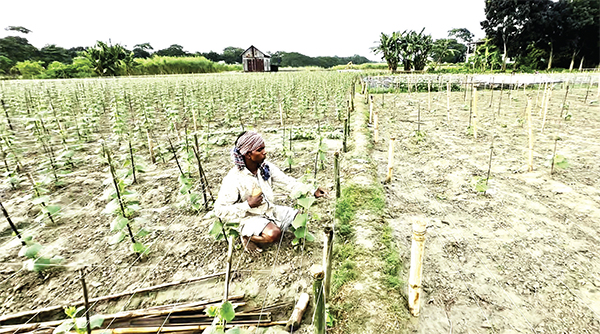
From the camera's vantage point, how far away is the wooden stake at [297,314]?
217cm

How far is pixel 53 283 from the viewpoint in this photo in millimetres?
2701

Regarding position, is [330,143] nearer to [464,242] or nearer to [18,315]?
[464,242]

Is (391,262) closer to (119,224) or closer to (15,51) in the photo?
(119,224)

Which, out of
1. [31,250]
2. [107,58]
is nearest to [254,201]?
[31,250]

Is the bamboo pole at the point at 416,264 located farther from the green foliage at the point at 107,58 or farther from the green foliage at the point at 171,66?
the green foliage at the point at 171,66

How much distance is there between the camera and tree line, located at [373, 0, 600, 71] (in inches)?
1044

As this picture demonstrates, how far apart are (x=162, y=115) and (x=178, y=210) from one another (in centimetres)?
788

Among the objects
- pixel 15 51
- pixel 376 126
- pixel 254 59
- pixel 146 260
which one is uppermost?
pixel 15 51

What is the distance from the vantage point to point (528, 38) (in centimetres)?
2742

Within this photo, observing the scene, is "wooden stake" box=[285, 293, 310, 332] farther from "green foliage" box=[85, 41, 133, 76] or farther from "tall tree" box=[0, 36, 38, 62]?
"tall tree" box=[0, 36, 38, 62]

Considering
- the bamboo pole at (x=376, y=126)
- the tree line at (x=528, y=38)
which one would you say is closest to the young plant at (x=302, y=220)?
the bamboo pole at (x=376, y=126)

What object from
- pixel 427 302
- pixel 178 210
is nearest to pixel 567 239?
pixel 427 302

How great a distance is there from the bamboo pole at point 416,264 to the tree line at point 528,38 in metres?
28.5

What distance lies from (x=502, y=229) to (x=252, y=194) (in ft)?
9.10
